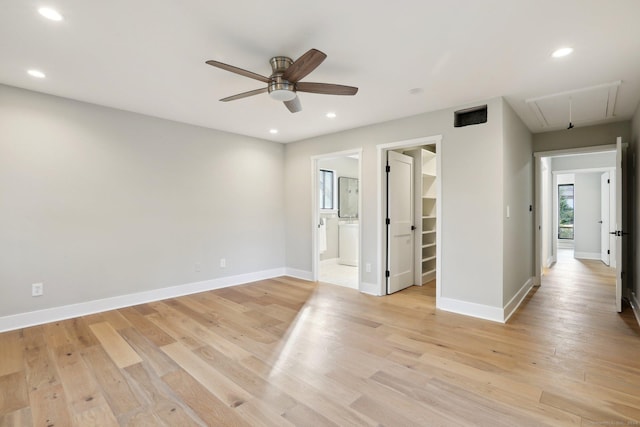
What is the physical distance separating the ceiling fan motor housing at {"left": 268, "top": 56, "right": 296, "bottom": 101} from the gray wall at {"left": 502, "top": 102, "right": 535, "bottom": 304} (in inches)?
97.4

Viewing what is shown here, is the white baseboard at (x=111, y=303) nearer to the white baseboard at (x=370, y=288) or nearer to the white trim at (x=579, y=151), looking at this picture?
the white baseboard at (x=370, y=288)

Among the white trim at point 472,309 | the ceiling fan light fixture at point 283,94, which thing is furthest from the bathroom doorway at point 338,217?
the ceiling fan light fixture at point 283,94

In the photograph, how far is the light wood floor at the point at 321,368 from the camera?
1864mm

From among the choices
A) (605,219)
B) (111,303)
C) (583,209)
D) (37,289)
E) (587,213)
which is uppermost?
(583,209)

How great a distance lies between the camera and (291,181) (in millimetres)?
5664

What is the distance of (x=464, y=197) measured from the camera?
3.65 m

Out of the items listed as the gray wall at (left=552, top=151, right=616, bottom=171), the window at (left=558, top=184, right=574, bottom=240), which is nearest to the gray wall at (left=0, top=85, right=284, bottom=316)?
the gray wall at (left=552, top=151, right=616, bottom=171)

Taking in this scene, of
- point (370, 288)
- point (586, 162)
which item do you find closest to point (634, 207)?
point (586, 162)

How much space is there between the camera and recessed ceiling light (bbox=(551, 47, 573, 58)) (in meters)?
2.39

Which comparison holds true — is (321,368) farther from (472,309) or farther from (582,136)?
(582,136)

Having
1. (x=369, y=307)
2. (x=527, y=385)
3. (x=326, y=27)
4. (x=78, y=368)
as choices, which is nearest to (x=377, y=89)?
(x=326, y=27)

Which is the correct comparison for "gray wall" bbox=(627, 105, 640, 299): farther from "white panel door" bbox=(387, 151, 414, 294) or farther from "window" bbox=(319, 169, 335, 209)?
"window" bbox=(319, 169, 335, 209)

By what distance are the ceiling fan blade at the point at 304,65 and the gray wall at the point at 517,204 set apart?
2438mm

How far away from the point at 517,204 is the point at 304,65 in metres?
3.43
